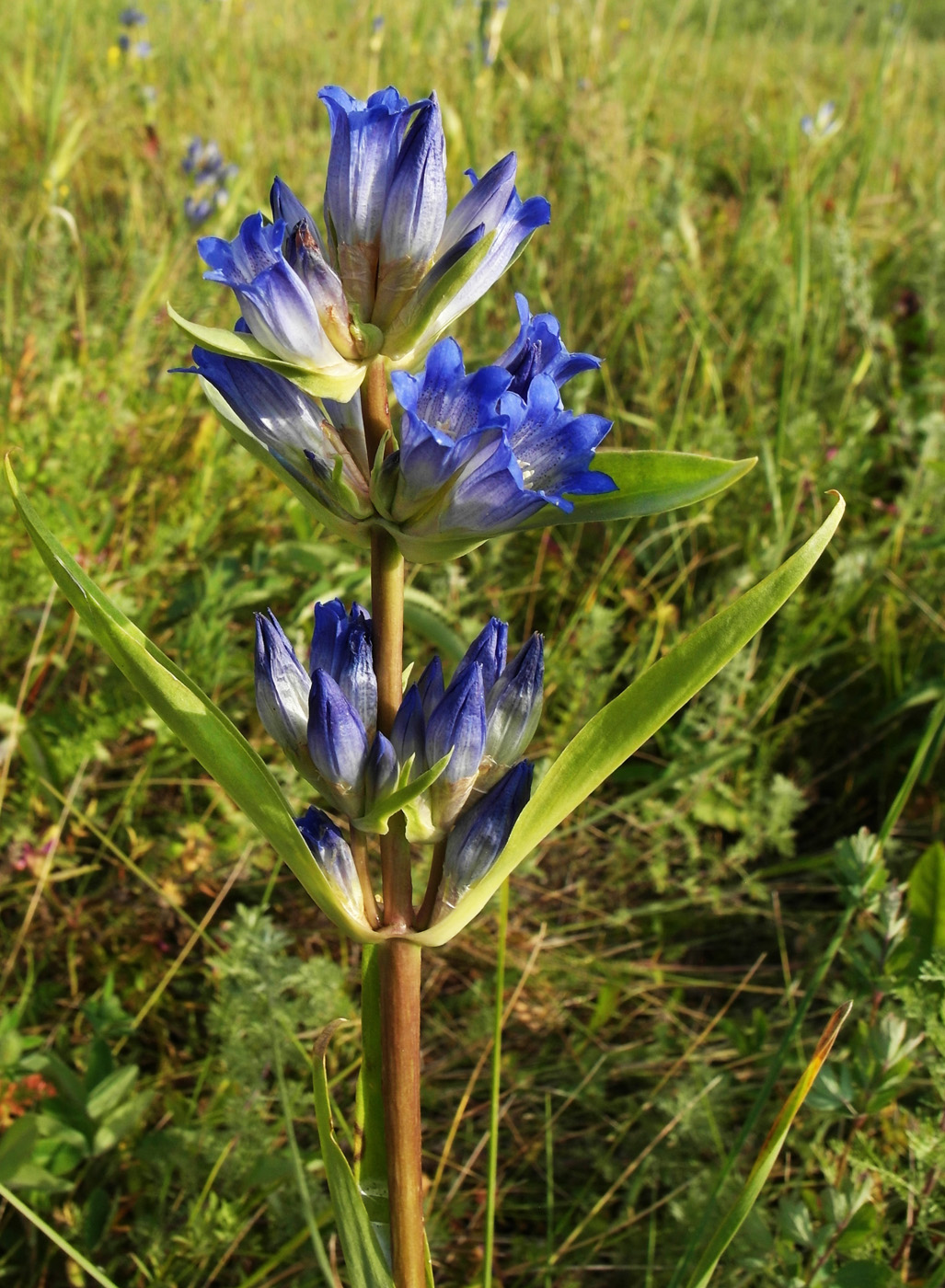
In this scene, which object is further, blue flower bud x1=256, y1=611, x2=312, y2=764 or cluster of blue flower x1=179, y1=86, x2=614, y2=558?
blue flower bud x1=256, y1=611, x2=312, y2=764

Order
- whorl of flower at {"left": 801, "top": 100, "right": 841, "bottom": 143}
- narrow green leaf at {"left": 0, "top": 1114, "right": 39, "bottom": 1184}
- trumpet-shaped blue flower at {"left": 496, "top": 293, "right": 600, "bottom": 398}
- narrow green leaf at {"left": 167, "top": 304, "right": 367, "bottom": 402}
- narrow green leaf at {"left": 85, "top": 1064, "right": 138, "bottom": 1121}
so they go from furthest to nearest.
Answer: whorl of flower at {"left": 801, "top": 100, "right": 841, "bottom": 143}
narrow green leaf at {"left": 85, "top": 1064, "right": 138, "bottom": 1121}
narrow green leaf at {"left": 0, "top": 1114, "right": 39, "bottom": 1184}
trumpet-shaped blue flower at {"left": 496, "top": 293, "right": 600, "bottom": 398}
narrow green leaf at {"left": 167, "top": 304, "right": 367, "bottom": 402}

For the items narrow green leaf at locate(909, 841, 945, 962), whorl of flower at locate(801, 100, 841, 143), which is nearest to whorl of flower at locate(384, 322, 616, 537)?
narrow green leaf at locate(909, 841, 945, 962)

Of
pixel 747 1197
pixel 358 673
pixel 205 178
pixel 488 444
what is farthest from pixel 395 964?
pixel 205 178

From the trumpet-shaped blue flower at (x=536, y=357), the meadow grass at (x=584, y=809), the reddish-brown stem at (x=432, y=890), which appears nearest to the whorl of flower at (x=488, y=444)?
the trumpet-shaped blue flower at (x=536, y=357)

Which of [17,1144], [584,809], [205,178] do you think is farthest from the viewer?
[205,178]

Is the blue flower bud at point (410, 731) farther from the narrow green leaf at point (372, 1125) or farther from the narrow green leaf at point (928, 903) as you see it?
the narrow green leaf at point (928, 903)

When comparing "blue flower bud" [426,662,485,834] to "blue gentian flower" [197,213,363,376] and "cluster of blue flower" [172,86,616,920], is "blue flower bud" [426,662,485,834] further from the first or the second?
"blue gentian flower" [197,213,363,376]

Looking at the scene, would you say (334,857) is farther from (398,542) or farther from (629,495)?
(629,495)

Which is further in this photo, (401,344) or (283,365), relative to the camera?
(401,344)
